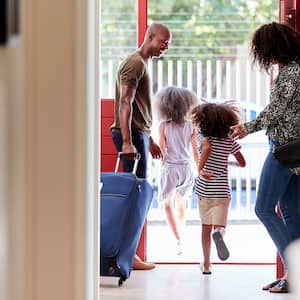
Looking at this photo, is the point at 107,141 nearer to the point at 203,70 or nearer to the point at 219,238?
the point at 219,238

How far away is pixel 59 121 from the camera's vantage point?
6.05 feet

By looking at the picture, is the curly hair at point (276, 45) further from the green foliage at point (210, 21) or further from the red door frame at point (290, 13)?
the green foliage at point (210, 21)

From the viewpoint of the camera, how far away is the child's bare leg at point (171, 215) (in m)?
3.95

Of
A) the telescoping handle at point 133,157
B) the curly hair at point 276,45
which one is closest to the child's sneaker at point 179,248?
the telescoping handle at point 133,157

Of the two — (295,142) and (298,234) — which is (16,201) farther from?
(298,234)

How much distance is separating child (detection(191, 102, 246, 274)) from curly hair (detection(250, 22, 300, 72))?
1.85 ft

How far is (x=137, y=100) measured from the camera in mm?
3607

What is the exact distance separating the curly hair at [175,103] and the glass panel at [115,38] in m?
0.32

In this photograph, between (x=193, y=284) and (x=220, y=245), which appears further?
(x=220, y=245)

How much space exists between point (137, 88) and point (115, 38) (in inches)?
25.8

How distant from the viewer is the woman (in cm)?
304

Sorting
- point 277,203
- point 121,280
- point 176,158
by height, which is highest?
point 176,158

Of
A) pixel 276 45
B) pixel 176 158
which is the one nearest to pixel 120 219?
pixel 176 158

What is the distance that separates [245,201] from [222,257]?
1455 millimetres
